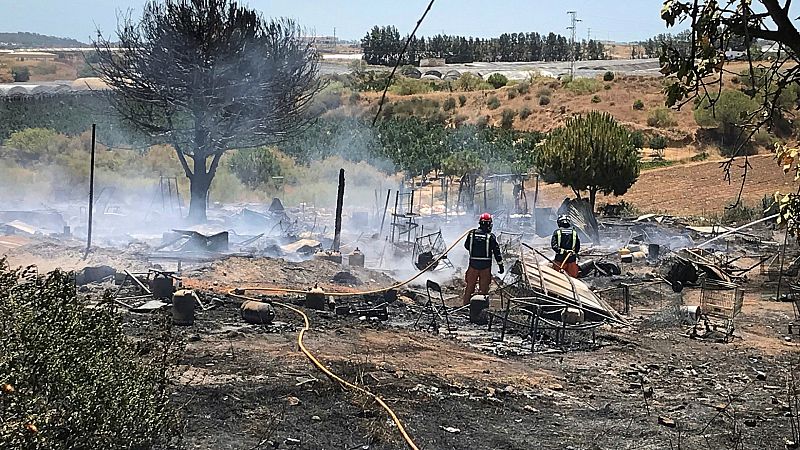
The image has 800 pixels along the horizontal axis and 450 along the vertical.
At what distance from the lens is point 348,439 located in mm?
7617

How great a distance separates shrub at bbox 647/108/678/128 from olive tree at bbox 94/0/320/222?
111ft

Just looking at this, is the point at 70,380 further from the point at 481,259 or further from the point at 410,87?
the point at 410,87

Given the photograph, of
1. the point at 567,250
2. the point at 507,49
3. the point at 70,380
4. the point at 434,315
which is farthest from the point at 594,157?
the point at 507,49

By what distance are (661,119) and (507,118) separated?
9753 mm

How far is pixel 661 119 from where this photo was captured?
180 feet

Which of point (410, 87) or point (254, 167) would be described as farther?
point (410, 87)

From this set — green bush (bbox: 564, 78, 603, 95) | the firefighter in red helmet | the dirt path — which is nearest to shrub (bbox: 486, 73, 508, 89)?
green bush (bbox: 564, 78, 603, 95)

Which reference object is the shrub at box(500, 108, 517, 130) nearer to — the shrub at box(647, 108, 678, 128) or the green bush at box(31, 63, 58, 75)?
the shrub at box(647, 108, 678, 128)

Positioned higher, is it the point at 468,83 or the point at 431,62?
the point at 431,62

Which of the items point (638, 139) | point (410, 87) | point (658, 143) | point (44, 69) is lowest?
point (658, 143)

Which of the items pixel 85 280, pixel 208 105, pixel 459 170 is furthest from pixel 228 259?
pixel 459 170

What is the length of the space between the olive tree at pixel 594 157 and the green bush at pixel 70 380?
78.3ft

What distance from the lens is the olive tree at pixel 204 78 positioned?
25.0m

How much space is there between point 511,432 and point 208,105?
61.5 feet
